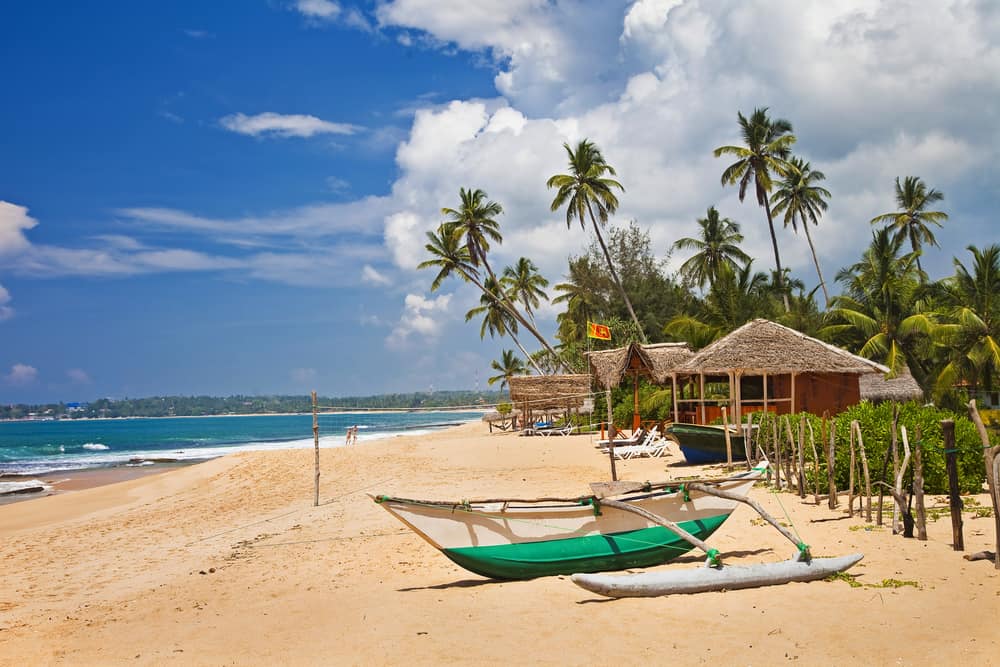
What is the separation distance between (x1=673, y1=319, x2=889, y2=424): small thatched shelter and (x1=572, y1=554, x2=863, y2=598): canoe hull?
11.5 metres

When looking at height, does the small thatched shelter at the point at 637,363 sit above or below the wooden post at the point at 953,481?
above

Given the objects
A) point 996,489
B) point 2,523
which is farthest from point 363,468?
point 996,489

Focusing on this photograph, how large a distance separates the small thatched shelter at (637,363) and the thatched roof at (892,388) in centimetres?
598

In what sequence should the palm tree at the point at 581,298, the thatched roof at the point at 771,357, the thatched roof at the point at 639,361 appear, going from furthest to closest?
the palm tree at the point at 581,298 → the thatched roof at the point at 639,361 → the thatched roof at the point at 771,357

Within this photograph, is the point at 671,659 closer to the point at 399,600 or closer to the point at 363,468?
the point at 399,600

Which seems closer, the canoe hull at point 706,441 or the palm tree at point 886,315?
the canoe hull at point 706,441

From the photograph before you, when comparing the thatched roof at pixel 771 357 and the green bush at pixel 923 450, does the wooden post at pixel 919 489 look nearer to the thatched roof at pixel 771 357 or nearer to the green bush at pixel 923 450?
the green bush at pixel 923 450

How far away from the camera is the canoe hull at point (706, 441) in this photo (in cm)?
1533

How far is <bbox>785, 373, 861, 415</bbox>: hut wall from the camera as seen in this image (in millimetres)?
20469

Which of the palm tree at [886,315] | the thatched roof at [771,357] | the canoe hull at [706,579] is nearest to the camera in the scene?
the canoe hull at [706,579]

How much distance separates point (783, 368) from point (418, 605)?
14332 millimetres

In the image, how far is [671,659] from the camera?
499 centimetres

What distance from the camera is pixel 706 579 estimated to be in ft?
21.1

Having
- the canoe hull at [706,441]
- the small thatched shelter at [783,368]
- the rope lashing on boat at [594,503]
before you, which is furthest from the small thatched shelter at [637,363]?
the rope lashing on boat at [594,503]
